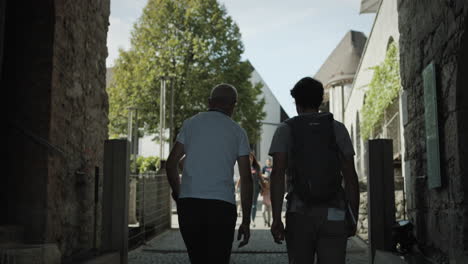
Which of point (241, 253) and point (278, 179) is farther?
point (241, 253)

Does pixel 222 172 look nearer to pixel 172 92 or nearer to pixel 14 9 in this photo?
pixel 14 9

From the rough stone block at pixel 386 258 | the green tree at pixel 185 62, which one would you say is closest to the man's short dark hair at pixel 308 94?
the rough stone block at pixel 386 258

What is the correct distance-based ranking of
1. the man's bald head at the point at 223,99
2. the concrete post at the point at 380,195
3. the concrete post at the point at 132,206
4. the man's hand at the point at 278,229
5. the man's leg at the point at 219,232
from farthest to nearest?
the concrete post at the point at 132,206
the concrete post at the point at 380,195
the man's bald head at the point at 223,99
the man's leg at the point at 219,232
the man's hand at the point at 278,229

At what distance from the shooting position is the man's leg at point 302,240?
3.22m

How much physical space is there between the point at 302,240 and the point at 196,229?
0.67 metres

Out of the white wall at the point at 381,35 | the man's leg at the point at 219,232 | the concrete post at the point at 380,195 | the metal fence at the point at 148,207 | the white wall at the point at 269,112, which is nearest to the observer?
the man's leg at the point at 219,232

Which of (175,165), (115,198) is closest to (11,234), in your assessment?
(115,198)

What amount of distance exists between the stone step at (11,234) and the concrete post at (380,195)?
10.5 ft

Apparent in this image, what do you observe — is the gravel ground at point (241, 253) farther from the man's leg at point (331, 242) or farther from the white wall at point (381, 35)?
the white wall at point (381, 35)

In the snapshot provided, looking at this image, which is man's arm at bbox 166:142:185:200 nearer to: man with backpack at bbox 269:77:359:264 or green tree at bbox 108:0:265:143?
man with backpack at bbox 269:77:359:264

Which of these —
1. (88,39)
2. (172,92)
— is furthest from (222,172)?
(172,92)

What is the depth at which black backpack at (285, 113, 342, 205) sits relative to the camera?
3.22 metres

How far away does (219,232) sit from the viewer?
345 cm

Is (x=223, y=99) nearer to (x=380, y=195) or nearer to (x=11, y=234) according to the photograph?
(x=380, y=195)
